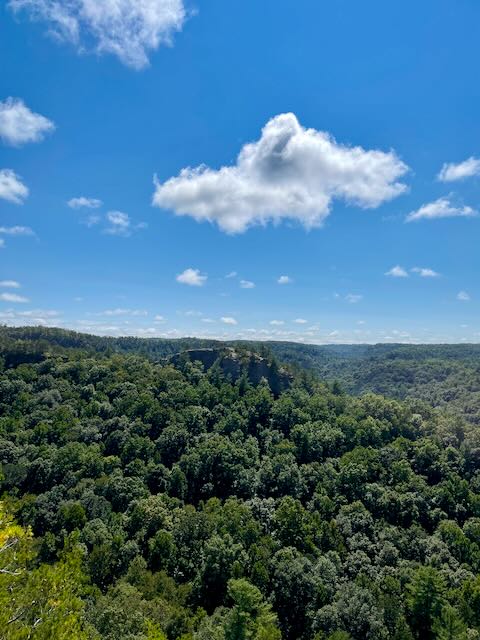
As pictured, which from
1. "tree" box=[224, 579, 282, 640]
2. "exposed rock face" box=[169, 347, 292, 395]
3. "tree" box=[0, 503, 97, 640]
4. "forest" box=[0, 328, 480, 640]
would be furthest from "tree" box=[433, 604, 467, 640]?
"exposed rock face" box=[169, 347, 292, 395]

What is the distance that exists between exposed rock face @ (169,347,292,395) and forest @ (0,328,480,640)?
5537mm

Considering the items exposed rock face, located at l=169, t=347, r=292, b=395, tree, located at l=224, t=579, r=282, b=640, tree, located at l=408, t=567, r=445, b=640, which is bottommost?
tree, located at l=408, t=567, r=445, b=640

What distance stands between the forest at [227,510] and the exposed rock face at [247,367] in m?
5.54

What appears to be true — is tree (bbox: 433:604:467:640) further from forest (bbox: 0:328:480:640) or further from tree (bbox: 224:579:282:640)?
tree (bbox: 224:579:282:640)

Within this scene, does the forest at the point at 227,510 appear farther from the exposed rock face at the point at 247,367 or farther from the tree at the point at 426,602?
the exposed rock face at the point at 247,367

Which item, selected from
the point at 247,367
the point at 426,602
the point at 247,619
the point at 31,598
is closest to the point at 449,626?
the point at 426,602

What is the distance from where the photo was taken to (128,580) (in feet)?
180

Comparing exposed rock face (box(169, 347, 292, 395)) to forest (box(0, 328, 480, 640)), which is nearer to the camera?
forest (box(0, 328, 480, 640))

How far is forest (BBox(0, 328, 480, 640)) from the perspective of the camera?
4372 cm

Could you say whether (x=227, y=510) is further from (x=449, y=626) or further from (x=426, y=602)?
(x=449, y=626)

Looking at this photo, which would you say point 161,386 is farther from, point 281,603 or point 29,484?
point 281,603

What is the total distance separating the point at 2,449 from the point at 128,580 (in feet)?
163

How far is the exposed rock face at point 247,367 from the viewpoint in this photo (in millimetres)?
139375

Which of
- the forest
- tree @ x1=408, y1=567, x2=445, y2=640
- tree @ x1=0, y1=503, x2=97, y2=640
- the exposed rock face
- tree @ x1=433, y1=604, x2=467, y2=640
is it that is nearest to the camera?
tree @ x1=0, y1=503, x2=97, y2=640
